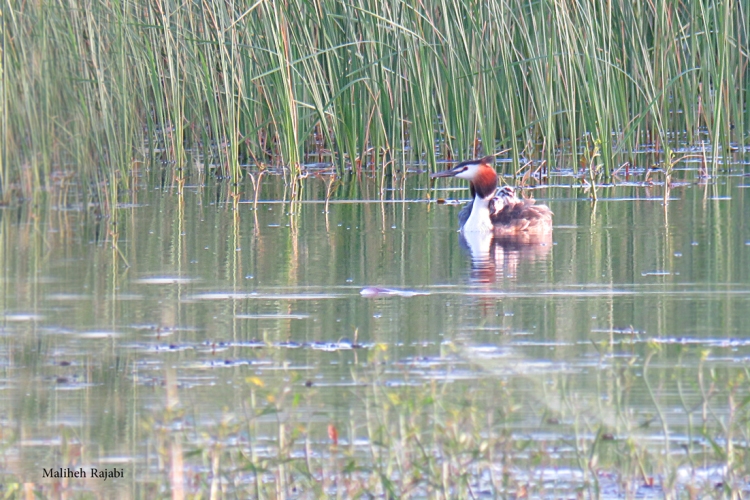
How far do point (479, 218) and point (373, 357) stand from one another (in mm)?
5120

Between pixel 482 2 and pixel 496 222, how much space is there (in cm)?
325

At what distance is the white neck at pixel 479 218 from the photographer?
890 cm

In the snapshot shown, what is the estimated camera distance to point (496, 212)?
9227 millimetres

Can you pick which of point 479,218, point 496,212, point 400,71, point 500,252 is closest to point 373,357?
point 500,252

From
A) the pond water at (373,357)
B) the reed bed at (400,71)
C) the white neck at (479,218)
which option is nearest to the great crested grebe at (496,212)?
the white neck at (479,218)

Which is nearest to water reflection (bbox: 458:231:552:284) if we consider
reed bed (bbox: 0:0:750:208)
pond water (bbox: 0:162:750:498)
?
pond water (bbox: 0:162:750:498)

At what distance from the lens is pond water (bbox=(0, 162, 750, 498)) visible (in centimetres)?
348

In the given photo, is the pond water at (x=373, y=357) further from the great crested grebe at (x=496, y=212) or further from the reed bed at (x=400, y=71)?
Answer: the reed bed at (x=400, y=71)

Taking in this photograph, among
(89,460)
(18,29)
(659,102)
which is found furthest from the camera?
(659,102)

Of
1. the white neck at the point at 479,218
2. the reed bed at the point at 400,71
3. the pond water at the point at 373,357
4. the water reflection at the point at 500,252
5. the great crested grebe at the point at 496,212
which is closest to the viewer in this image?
the pond water at the point at 373,357

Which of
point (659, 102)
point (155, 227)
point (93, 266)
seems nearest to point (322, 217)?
point (155, 227)

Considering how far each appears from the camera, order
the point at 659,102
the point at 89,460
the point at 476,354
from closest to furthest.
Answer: the point at 89,460, the point at 476,354, the point at 659,102

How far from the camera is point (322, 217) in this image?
29.9ft

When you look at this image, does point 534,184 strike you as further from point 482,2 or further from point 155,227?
point 155,227
